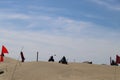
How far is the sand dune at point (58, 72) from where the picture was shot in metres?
24.6

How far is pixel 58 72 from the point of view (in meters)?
25.6

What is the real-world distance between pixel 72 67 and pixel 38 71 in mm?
2935

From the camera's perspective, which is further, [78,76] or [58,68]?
[58,68]

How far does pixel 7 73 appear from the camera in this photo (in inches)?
1032

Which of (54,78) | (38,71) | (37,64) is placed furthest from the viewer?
(37,64)

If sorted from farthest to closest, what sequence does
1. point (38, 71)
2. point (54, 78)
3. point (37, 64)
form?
point (37, 64)
point (38, 71)
point (54, 78)

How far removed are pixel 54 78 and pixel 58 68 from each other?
232 cm

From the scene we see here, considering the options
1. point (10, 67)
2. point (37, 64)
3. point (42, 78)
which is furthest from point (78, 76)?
point (10, 67)

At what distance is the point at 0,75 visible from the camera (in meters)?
25.9

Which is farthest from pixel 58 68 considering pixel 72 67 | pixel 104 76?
pixel 104 76

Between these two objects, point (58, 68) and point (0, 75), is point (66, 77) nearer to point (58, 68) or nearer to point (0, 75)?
point (58, 68)

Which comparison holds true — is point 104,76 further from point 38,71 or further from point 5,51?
point 5,51

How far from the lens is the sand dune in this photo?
24.6 metres

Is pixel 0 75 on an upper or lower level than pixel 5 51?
lower
